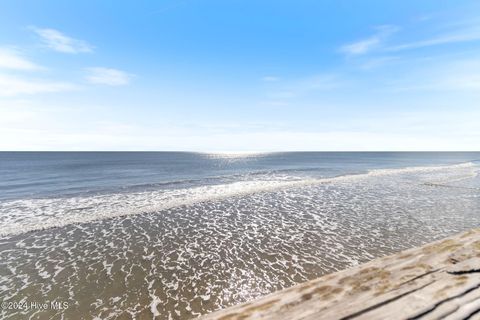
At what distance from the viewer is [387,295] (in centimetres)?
259

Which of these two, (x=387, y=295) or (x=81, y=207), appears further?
(x=81, y=207)

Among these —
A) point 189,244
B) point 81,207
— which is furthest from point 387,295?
point 81,207

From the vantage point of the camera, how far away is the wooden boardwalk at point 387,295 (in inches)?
93.5

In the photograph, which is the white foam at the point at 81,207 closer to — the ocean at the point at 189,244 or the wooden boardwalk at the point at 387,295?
the ocean at the point at 189,244

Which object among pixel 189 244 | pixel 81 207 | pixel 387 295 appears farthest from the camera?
pixel 81 207

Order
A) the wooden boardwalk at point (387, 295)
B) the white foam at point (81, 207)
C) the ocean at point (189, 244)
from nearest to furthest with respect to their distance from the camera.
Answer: the wooden boardwalk at point (387, 295), the ocean at point (189, 244), the white foam at point (81, 207)

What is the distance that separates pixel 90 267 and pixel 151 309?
4.62 metres

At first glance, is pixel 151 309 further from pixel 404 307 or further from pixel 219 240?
pixel 404 307

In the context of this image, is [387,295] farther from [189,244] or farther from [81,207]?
[81,207]

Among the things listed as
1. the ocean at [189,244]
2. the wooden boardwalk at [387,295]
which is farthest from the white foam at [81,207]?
the wooden boardwalk at [387,295]

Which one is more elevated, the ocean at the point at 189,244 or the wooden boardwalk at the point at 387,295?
the wooden boardwalk at the point at 387,295

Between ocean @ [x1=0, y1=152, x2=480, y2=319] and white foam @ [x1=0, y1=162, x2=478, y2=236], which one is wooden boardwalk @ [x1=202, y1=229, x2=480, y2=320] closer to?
ocean @ [x1=0, y1=152, x2=480, y2=319]

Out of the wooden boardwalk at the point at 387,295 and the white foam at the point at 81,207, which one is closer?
the wooden boardwalk at the point at 387,295

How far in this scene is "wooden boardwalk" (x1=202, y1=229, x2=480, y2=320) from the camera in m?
2.38
